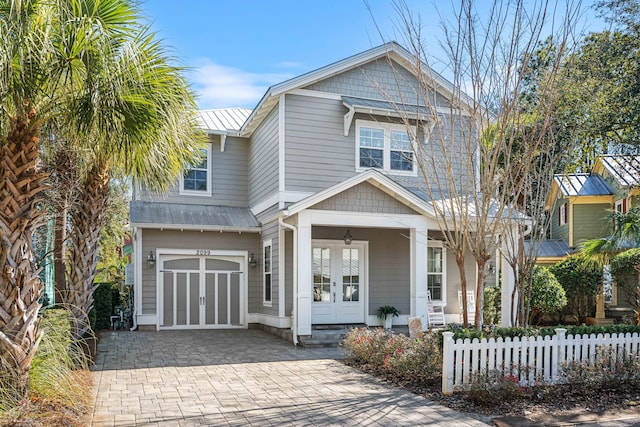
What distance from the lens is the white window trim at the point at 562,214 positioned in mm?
21400

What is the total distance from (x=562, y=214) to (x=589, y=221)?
170 centimetres

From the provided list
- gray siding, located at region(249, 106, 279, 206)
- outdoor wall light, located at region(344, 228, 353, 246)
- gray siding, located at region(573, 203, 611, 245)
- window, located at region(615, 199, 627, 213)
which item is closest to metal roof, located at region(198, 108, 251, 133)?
gray siding, located at region(249, 106, 279, 206)

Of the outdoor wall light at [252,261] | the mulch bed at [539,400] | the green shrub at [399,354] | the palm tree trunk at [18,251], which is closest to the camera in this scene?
the palm tree trunk at [18,251]

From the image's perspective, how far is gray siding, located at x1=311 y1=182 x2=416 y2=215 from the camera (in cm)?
1250

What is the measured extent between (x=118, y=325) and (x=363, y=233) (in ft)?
24.8

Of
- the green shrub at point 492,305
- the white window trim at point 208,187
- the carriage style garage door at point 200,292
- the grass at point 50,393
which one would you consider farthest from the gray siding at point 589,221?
the grass at point 50,393

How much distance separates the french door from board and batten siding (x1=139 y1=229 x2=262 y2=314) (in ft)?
7.03

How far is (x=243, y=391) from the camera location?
25.1 ft

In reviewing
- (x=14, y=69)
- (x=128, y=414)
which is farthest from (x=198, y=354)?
(x=14, y=69)

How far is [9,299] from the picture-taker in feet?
18.9

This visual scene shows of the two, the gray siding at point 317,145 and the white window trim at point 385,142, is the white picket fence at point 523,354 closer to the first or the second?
the gray siding at point 317,145

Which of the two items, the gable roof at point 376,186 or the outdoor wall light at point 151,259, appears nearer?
the gable roof at point 376,186

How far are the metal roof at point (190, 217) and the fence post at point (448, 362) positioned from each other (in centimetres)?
896

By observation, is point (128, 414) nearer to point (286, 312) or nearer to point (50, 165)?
point (50, 165)
